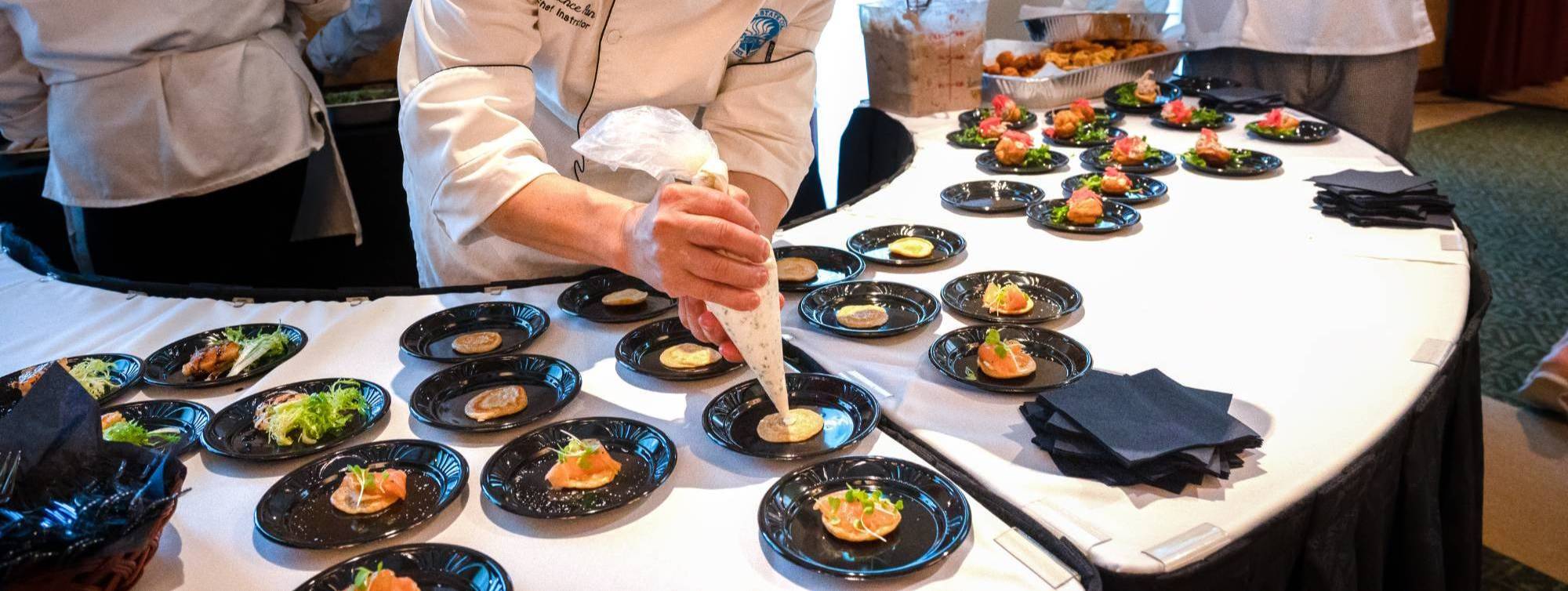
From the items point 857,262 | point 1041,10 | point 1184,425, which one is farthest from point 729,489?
point 1041,10

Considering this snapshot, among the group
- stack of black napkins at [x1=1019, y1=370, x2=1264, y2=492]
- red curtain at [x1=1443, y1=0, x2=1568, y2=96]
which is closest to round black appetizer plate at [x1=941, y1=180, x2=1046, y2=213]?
stack of black napkins at [x1=1019, y1=370, x2=1264, y2=492]

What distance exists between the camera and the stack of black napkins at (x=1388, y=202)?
7.20 feet

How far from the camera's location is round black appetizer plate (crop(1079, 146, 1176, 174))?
267 cm

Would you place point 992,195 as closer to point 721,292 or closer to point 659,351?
point 659,351

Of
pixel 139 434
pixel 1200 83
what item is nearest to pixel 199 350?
pixel 139 434

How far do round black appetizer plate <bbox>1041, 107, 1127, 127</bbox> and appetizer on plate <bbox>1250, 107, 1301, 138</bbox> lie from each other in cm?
40

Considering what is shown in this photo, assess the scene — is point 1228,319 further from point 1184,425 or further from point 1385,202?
point 1385,202

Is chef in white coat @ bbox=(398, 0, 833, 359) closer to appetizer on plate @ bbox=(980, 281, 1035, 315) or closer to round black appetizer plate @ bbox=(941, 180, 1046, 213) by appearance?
appetizer on plate @ bbox=(980, 281, 1035, 315)

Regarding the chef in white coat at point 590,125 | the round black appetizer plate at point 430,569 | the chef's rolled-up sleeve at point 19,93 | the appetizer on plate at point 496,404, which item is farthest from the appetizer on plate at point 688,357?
the chef's rolled-up sleeve at point 19,93

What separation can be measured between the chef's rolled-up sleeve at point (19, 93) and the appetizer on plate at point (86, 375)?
4.40ft

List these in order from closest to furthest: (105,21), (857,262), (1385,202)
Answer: (857,262)
(1385,202)
(105,21)

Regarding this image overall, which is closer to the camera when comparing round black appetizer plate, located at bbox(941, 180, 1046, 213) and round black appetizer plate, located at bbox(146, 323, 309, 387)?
round black appetizer plate, located at bbox(146, 323, 309, 387)

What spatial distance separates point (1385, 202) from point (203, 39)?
2.94 meters

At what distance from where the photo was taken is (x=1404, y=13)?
3.30 m
